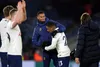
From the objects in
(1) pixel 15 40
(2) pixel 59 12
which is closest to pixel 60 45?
(1) pixel 15 40

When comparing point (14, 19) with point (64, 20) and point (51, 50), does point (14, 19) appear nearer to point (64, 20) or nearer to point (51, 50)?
point (51, 50)

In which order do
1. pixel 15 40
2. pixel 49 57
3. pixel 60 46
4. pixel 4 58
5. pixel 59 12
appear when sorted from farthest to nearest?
1. pixel 59 12
2. pixel 49 57
3. pixel 4 58
4. pixel 60 46
5. pixel 15 40

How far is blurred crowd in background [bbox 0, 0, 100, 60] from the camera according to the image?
17469 mm

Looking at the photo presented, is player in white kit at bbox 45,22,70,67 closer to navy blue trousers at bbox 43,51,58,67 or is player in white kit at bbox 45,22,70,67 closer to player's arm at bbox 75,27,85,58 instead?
navy blue trousers at bbox 43,51,58,67

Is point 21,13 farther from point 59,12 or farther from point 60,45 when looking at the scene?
point 59,12

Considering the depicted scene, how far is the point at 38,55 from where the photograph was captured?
16.4m

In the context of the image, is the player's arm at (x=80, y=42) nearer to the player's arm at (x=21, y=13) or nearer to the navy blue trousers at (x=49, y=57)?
the player's arm at (x=21, y=13)

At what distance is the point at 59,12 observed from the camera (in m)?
18.4

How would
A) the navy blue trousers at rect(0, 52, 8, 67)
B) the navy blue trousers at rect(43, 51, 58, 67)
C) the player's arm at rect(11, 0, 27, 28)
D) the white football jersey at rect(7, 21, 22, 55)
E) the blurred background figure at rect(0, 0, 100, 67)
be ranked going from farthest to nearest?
the blurred background figure at rect(0, 0, 100, 67)
the navy blue trousers at rect(43, 51, 58, 67)
the navy blue trousers at rect(0, 52, 8, 67)
the white football jersey at rect(7, 21, 22, 55)
the player's arm at rect(11, 0, 27, 28)

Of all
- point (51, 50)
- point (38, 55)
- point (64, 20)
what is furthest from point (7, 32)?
point (64, 20)

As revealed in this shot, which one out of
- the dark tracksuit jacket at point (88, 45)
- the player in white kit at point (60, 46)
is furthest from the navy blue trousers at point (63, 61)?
the dark tracksuit jacket at point (88, 45)

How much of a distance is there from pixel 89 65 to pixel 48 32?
1.85 metres

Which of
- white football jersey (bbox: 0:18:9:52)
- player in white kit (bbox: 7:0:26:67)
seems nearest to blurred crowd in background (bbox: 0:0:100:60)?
white football jersey (bbox: 0:18:9:52)

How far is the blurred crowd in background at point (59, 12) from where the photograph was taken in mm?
17469
